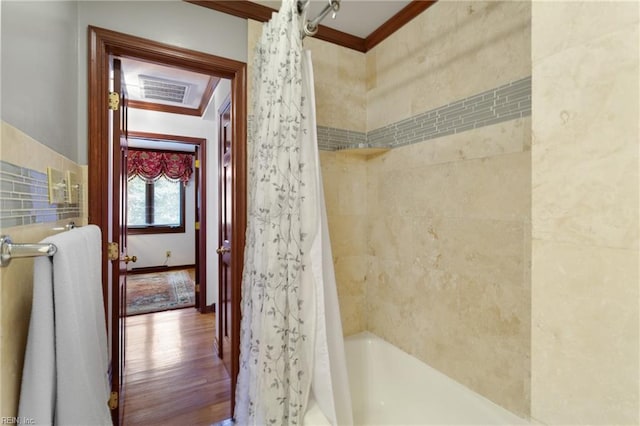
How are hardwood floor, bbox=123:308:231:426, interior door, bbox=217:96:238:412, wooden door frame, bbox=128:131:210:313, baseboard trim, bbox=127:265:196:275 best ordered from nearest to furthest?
hardwood floor, bbox=123:308:231:426 < interior door, bbox=217:96:238:412 < wooden door frame, bbox=128:131:210:313 < baseboard trim, bbox=127:265:196:275

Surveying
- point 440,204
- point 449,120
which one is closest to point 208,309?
point 440,204

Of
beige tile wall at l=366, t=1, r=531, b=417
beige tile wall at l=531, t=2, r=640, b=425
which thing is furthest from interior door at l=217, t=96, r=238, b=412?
beige tile wall at l=531, t=2, r=640, b=425

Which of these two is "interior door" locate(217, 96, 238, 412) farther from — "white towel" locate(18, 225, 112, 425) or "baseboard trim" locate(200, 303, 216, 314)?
"white towel" locate(18, 225, 112, 425)

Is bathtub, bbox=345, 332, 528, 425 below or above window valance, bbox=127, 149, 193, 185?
below

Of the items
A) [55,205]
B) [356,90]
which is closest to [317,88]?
[356,90]

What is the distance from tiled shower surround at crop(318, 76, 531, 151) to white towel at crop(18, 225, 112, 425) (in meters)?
1.46

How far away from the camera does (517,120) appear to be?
1.17m

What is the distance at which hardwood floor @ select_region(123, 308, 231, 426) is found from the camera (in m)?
1.82

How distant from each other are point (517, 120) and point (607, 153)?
942mm

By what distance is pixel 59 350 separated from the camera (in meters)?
0.62

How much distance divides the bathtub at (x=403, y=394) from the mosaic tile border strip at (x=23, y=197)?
1665 mm

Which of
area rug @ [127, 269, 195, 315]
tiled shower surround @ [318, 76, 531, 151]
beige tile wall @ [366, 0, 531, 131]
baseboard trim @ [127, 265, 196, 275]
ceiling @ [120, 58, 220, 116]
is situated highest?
ceiling @ [120, 58, 220, 116]

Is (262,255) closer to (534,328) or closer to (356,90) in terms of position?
(534,328)

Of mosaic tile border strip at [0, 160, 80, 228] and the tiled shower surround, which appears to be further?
the tiled shower surround
